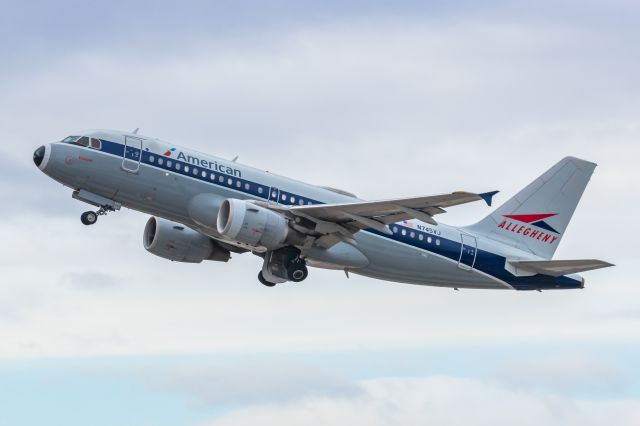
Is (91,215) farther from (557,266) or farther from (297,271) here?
(557,266)

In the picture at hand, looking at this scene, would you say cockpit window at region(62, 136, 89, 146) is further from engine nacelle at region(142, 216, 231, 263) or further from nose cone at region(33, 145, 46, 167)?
engine nacelle at region(142, 216, 231, 263)

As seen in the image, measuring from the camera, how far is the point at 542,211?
55.7 m

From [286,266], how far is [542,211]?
1357cm

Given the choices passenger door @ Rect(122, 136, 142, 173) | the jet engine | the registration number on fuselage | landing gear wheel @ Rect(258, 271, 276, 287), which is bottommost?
landing gear wheel @ Rect(258, 271, 276, 287)

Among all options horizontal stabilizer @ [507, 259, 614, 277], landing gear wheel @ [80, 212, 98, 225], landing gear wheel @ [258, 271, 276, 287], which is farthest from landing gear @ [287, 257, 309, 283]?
horizontal stabilizer @ [507, 259, 614, 277]

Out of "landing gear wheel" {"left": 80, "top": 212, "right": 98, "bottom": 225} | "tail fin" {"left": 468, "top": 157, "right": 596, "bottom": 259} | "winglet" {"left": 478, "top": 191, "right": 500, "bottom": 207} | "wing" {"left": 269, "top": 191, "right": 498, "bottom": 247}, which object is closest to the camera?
"winglet" {"left": 478, "top": 191, "right": 500, "bottom": 207}

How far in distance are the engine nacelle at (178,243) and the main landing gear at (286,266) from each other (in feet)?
15.2

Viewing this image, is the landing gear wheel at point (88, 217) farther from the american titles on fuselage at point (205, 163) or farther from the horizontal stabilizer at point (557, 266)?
the horizontal stabilizer at point (557, 266)

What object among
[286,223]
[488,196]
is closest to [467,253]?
[286,223]

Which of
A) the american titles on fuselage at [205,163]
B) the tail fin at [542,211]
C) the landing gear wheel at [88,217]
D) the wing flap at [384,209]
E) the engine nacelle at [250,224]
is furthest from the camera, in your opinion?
the tail fin at [542,211]

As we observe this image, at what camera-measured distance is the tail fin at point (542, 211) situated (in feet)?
179

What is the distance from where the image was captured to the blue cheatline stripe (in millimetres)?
47250

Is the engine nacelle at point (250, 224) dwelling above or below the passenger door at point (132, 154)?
below

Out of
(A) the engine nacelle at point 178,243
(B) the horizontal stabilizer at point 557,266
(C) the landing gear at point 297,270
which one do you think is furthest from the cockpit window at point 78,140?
(B) the horizontal stabilizer at point 557,266
